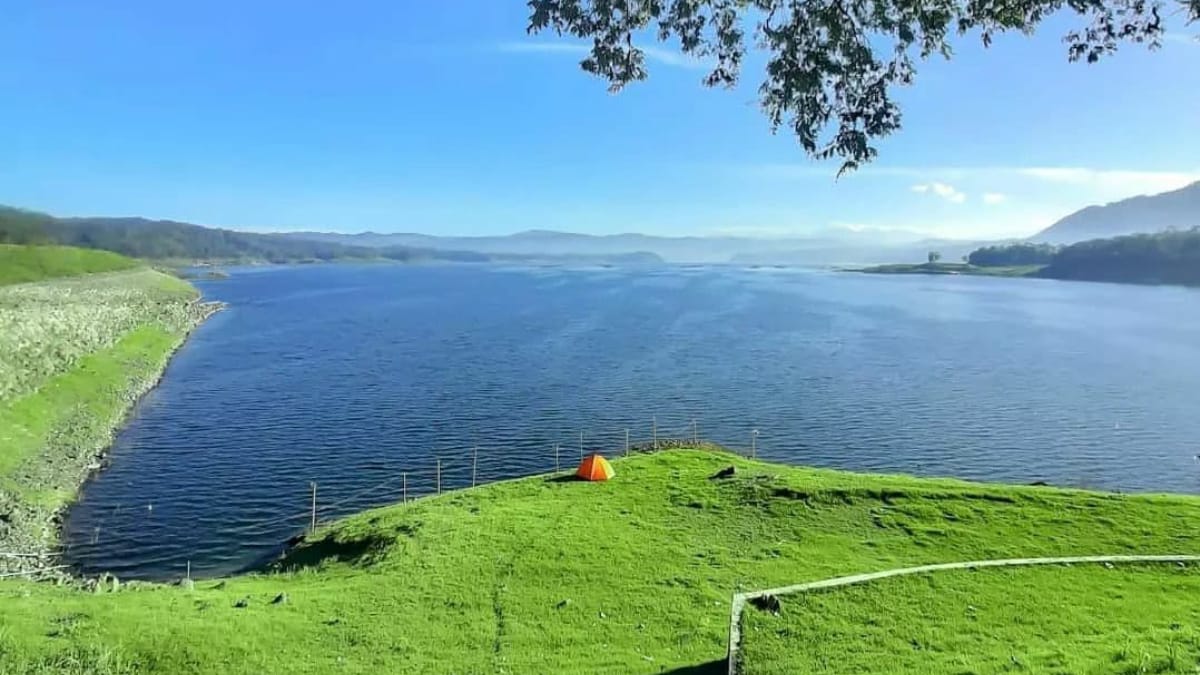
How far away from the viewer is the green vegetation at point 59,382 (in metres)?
38.2

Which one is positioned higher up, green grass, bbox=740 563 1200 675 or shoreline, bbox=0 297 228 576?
green grass, bbox=740 563 1200 675

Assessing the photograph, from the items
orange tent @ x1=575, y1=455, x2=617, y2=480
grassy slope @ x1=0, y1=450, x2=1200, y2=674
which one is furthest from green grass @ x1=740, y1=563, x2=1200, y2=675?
orange tent @ x1=575, y1=455, x2=617, y2=480

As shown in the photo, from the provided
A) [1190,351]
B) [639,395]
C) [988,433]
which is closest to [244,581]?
[639,395]

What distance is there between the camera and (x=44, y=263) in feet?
437

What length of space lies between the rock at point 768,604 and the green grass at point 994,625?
0.70 feet

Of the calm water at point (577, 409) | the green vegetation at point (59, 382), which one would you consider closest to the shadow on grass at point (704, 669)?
the calm water at point (577, 409)

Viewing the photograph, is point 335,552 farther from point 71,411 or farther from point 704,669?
point 71,411

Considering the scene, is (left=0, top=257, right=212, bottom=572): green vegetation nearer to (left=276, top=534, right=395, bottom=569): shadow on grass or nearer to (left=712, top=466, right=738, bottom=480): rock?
(left=276, top=534, right=395, bottom=569): shadow on grass

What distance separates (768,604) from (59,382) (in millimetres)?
55615

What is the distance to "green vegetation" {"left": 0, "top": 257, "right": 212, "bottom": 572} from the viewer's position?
38250mm

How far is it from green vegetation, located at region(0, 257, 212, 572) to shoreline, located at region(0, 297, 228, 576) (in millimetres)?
69

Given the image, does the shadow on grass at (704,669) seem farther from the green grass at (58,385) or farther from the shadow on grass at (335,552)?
the green grass at (58,385)

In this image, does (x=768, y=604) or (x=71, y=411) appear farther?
(x=71, y=411)

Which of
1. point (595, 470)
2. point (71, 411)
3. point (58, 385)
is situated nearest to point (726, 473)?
point (595, 470)
